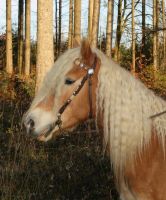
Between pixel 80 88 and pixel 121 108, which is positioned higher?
pixel 80 88

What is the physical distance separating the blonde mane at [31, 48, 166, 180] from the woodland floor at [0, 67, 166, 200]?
4.34 feet

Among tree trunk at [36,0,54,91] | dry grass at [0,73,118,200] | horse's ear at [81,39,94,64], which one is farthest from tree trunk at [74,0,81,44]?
horse's ear at [81,39,94,64]

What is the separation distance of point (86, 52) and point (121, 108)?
20.5 inches

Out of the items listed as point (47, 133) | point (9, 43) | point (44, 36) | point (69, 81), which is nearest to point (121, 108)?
point (69, 81)

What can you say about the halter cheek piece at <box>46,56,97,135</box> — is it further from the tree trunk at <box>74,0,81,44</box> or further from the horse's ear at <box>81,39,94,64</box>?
the tree trunk at <box>74,0,81,44</box>

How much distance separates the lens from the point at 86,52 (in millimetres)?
3328

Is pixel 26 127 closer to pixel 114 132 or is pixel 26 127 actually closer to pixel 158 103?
pixel 114 132

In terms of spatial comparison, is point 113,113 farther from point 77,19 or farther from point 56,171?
point 77,19

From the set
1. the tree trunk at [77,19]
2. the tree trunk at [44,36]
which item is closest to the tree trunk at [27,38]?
the tree trunk at [77,19]

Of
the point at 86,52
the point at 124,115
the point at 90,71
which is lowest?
the point at 124,115

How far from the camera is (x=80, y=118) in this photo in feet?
11.1

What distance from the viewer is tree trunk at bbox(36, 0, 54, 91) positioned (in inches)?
294

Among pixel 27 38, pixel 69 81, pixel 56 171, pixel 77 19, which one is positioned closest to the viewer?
pixel 69 81

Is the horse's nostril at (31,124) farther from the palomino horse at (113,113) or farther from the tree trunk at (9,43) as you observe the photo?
the tree trunk at (9,43)
